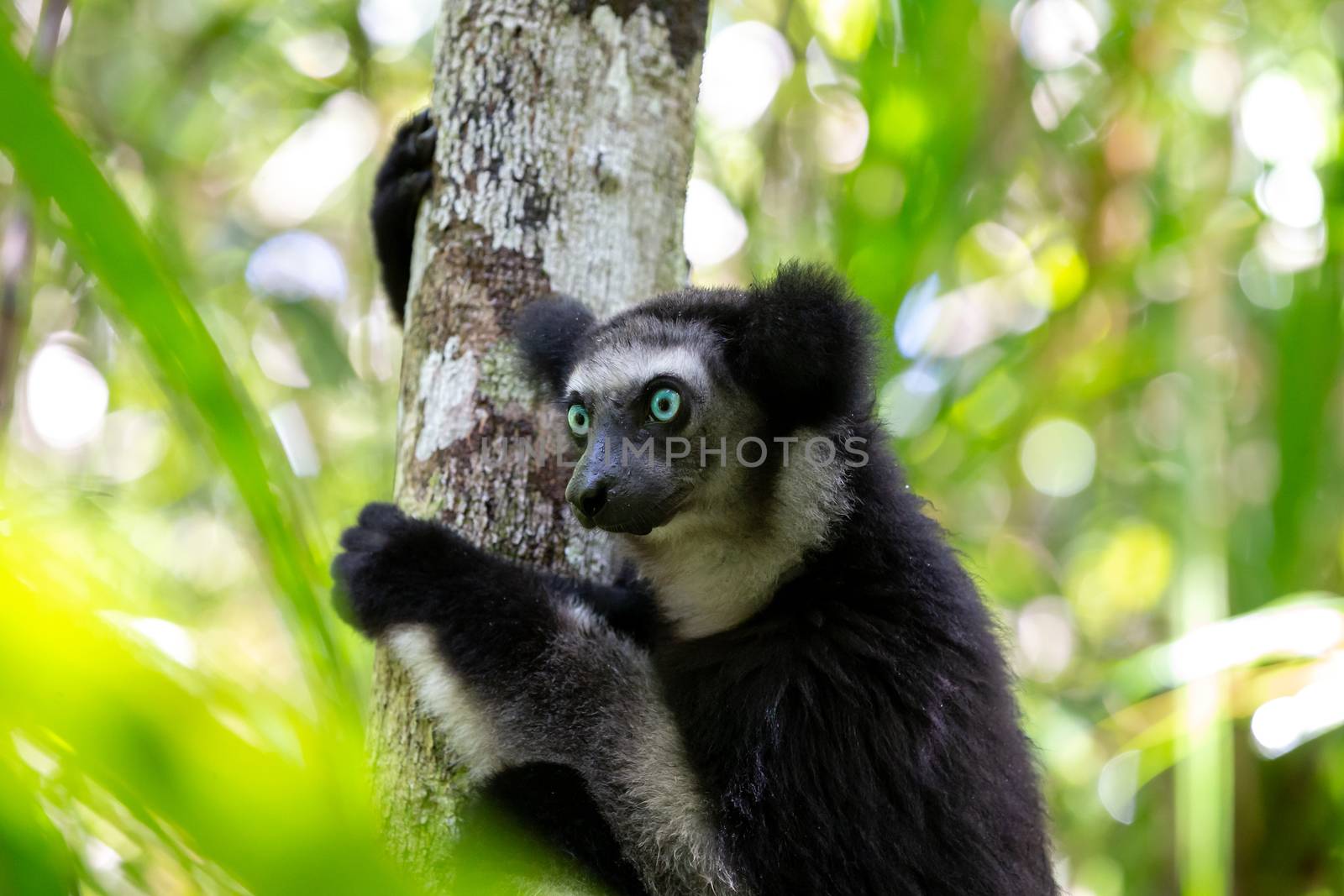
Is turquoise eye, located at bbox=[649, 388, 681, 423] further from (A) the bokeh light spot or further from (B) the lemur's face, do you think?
(A) the bokeh light spot

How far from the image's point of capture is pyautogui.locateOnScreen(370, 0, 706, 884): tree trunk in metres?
3.31

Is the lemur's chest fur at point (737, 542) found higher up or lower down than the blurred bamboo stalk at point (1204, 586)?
lower down

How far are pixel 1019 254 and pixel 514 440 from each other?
17.9 ft

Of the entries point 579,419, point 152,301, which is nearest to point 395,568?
point 579,419

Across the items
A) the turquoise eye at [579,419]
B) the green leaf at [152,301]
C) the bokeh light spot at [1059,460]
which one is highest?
the bokeh light spot at [1059,460]

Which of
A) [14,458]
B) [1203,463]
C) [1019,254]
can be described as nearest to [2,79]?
[1203,463]

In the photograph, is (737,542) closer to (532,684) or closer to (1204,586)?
(532,684)

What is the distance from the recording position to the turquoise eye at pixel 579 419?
3.58 meters

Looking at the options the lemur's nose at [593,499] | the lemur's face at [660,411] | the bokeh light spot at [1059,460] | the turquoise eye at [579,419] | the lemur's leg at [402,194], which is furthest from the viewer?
the bokeh light spot at [1059,460]

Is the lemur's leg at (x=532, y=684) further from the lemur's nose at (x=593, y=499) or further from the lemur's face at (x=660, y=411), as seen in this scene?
the lemur's face at (x=660, y=411)

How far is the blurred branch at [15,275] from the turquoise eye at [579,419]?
5.14 feet

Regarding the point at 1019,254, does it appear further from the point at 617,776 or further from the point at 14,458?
the point at 14,458

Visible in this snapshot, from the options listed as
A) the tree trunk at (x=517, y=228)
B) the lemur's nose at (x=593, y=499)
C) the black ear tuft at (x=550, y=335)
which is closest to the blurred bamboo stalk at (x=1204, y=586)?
the tree trunk at (x=517, y=228)

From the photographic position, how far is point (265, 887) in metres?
0.66
